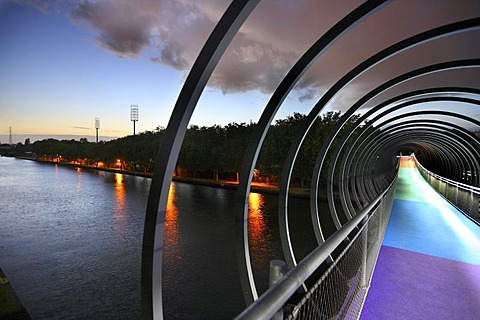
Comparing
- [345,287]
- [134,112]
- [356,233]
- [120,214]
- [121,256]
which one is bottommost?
[121,256]

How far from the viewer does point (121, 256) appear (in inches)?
555

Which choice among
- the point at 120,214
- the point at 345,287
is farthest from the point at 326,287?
the point at 120,214

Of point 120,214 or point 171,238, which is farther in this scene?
point 120,214

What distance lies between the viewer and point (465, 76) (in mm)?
8594

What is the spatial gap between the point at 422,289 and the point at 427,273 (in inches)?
29.4

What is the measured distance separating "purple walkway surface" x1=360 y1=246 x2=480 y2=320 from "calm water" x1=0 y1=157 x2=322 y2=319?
5.92 metres

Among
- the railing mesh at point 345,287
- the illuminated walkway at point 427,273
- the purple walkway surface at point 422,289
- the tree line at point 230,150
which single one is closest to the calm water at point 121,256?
the illuminated walkway at point 427,273

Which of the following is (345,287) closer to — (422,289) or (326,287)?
(326,287)

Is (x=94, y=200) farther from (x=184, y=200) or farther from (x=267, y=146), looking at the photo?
(x=267, y=146)

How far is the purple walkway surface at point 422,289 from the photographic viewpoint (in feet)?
11.7

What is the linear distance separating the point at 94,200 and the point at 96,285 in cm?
2056

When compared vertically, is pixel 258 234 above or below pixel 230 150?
below

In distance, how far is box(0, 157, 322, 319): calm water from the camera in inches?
386

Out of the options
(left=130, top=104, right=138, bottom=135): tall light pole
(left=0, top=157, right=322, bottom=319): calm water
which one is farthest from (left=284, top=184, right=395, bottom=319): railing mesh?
(left=130, top=104, right=138, bottom=135): tall light pole
